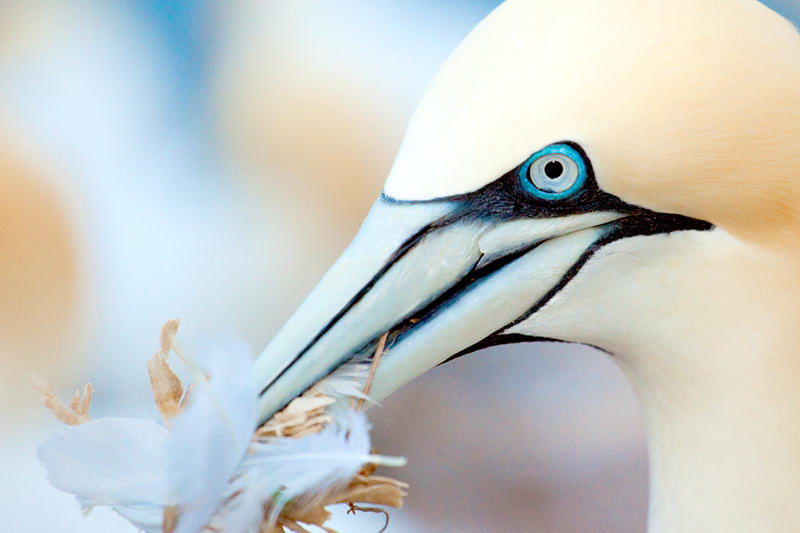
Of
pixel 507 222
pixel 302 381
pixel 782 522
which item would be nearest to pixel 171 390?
pixel 302 381

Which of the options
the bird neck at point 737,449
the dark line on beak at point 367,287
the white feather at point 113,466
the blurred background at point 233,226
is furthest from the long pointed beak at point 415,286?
the blurred background at point 233,226

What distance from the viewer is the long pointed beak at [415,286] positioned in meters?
0.71

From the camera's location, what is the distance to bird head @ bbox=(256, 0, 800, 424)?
634mm

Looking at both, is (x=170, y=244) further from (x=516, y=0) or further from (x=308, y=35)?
(x=516, y=0)

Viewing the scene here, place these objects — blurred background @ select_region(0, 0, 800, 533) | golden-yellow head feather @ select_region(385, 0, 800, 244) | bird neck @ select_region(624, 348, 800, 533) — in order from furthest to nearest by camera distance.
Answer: blurred background @ select_region(0, 0, 800, 533) → bird neck @ select_region(624, 348, 800, 533) → golden-yellow head feather @ select_region(385, 0, 800, 244)

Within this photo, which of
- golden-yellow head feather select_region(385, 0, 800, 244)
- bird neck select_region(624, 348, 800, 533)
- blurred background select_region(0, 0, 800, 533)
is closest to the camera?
golden-yellow head feather select_region(385, 0, 800, 244)

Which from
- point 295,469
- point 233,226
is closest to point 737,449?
point 295,469

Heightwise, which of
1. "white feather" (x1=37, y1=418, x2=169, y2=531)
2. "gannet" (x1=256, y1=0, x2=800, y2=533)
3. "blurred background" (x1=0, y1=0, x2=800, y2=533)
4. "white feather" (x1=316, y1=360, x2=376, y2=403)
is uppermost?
"blurred background" (x1=0, y1=0, x2=800, y2=533)

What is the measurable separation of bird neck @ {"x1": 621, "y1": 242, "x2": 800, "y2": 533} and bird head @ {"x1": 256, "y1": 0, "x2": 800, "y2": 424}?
0.04 meters

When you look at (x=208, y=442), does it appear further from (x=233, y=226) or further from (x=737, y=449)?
(x=233, y=226)

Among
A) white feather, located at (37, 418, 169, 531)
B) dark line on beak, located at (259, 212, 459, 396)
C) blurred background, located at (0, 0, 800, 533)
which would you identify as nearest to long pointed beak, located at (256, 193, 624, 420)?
dark line on beak, located at (259, 212, 459, 396)

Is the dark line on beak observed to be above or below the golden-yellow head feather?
below

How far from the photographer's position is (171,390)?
2.48ft

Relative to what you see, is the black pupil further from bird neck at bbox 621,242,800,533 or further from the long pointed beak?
bird neck at bbox 621,242,800,533
